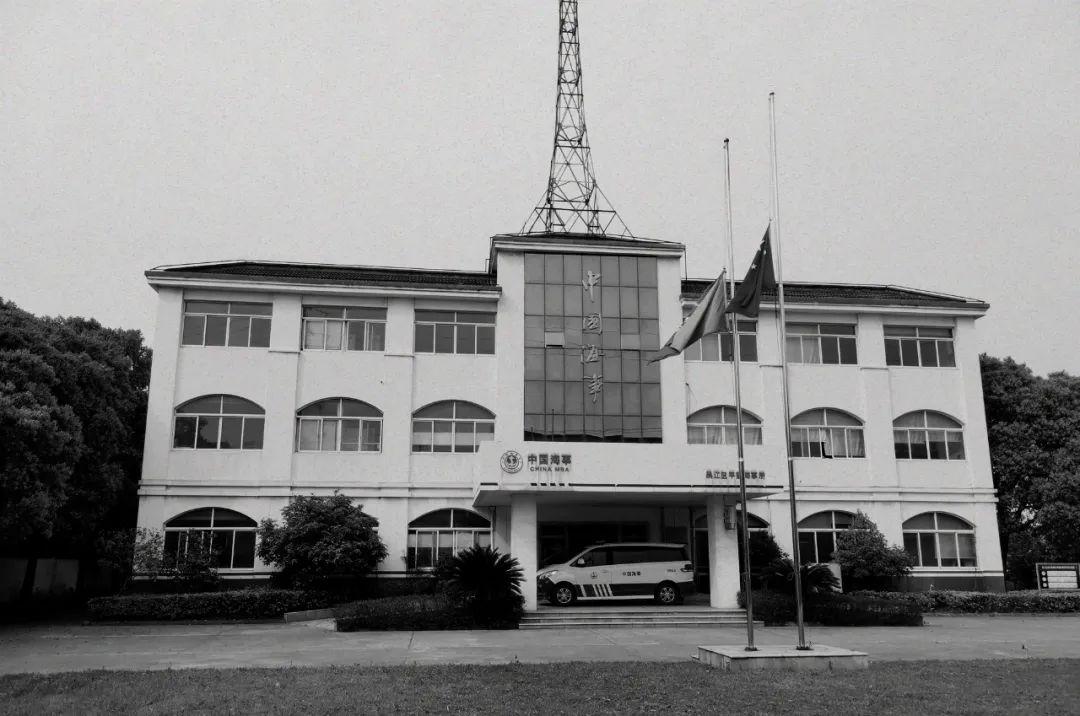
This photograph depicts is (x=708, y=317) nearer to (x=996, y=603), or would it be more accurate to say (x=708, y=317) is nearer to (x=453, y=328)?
(x=453, y=328)

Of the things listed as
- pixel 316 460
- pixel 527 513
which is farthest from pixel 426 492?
pixel 527 513

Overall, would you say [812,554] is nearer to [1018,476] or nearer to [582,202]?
[1018,476]

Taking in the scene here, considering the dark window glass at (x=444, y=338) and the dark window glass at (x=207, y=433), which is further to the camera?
the dark window glass at (x=444, y=338)

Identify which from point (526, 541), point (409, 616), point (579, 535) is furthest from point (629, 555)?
point (409, 616)

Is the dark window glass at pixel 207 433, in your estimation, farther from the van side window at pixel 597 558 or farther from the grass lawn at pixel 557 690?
the grass lawn at pixel 557 690

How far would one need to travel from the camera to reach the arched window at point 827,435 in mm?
26625

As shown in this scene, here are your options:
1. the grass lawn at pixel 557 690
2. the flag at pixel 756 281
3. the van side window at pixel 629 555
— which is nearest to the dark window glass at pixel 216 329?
the van side window at pixel 629 555

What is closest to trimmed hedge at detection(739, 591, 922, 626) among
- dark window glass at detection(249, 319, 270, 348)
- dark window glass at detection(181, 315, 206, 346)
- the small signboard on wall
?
the small signboard on wall

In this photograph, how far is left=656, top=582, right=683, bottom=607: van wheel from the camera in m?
22.0

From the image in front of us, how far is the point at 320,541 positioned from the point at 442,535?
13.2 ft

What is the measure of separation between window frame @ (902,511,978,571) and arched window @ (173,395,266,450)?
60.3 ft

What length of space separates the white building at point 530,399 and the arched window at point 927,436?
48 mm

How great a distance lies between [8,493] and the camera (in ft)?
56.5

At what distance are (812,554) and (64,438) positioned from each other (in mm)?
19168
